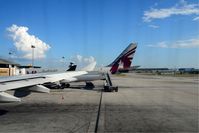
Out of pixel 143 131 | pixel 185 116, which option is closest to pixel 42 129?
pixel 143 131

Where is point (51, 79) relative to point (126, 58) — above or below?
below

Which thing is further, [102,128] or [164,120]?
[164,120]

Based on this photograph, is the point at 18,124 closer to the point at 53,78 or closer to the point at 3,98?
the point at 3,98

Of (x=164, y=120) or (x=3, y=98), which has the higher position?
(x=3, y=98)

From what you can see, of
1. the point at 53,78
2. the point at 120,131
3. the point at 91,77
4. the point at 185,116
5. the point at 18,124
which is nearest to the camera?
the point at 120,131

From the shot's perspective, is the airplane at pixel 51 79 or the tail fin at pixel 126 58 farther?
the tail fin at pixel 126 58

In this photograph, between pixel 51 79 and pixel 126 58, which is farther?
pixel 126 58

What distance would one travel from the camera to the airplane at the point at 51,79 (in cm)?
1210

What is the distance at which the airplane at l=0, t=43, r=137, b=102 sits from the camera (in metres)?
12.1

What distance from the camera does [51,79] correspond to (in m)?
15.5

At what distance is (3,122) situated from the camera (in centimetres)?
1255

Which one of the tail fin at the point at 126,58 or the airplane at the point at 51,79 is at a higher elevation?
the tail fin at the point at 126,58

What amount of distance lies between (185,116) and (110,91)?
15764 mm

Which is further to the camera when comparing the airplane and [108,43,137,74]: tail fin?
[108,43,137,74]: tail fin
